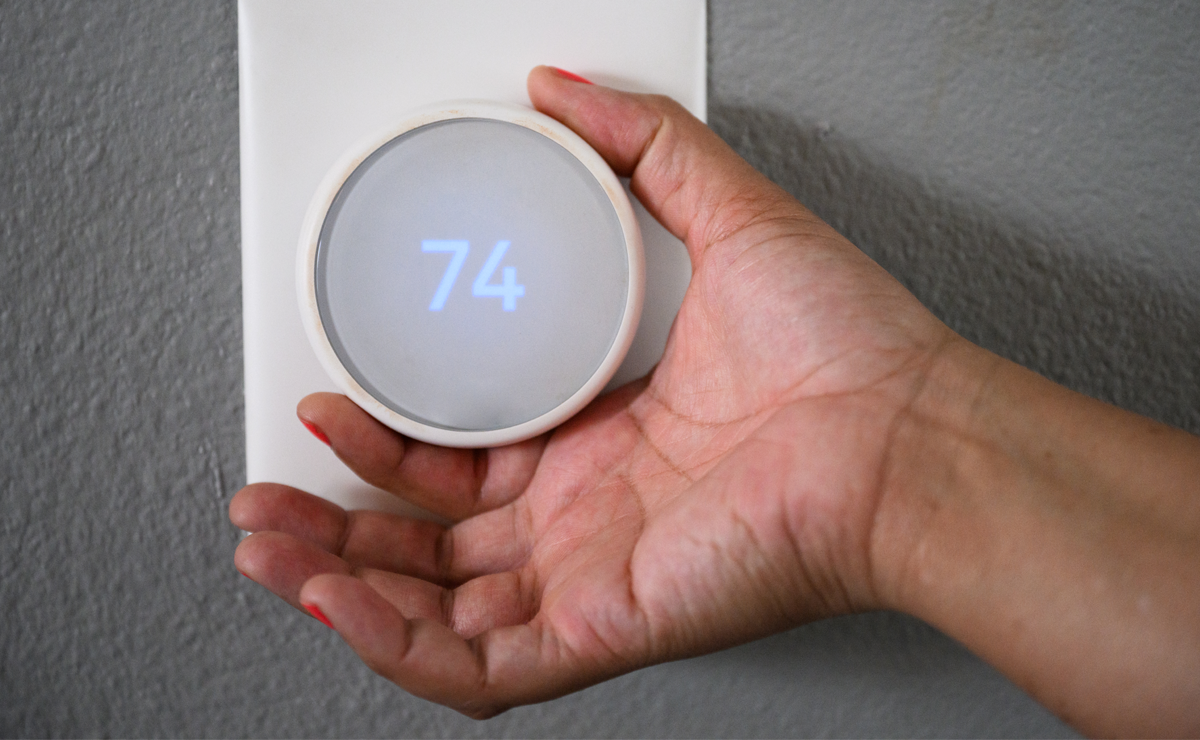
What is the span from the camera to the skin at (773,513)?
286 mm

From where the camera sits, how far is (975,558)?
0.96 ft

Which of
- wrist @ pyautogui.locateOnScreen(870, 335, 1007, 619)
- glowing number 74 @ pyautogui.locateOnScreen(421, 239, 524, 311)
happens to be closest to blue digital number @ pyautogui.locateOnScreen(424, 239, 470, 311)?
glowing number 74 @ pyautogui.locateOnScreen(421, 239, 524, 311)

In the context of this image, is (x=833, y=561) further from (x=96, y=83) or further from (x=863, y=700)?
(x=96, y=83)

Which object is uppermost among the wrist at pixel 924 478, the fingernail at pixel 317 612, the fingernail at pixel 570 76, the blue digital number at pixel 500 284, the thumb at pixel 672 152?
the fingernail at pixel 570 76

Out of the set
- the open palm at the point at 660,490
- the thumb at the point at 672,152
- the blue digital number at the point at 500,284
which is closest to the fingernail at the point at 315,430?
the open palm at the point at 660,490

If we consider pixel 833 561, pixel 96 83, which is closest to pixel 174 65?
pixel 96 83

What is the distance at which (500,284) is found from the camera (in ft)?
1.23

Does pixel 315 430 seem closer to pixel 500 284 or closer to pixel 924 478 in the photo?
pixel 500 284

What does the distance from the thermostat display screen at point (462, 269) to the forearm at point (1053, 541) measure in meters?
0.18

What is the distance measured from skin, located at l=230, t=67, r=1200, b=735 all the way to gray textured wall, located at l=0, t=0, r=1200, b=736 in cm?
8

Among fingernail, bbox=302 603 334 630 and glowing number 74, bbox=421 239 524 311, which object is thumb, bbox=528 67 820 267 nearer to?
glowing number 74, bbox=421 239 524 311

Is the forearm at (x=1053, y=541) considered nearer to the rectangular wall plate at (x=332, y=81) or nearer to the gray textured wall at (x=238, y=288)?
the gray textured wall at (x=238, y=288)

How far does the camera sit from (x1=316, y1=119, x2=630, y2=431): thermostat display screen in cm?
37

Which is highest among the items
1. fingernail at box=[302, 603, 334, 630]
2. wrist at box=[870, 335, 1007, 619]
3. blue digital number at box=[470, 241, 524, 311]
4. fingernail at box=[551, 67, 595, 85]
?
fingernail at box=[551, 67, 595, 85]
